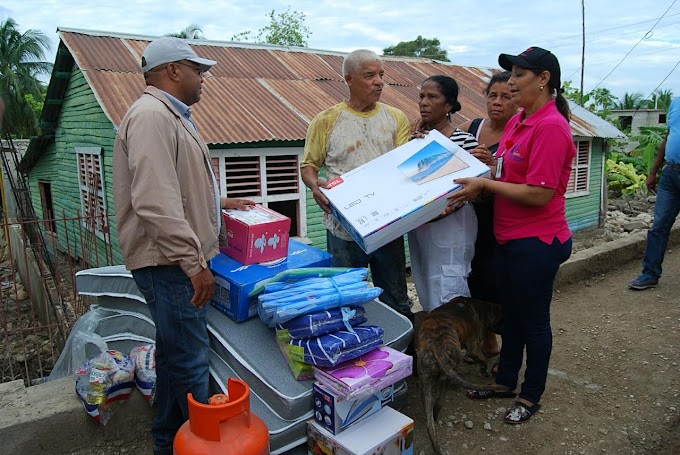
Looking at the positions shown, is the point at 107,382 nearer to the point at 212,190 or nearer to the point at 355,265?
the point at 212,190

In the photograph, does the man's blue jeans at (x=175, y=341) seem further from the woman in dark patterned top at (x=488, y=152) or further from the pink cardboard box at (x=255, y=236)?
the woman in dark patterned top at (x=488, y=152)

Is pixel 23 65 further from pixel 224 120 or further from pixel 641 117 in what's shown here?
pixel 641 117

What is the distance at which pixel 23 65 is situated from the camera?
98.8ft

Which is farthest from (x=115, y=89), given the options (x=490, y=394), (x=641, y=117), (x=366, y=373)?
(x=641, y=117)

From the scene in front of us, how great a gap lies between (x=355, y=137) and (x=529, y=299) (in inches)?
55.3

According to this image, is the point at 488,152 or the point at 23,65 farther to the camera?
the point at 23,65

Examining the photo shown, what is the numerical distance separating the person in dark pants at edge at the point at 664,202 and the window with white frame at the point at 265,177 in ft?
15.3

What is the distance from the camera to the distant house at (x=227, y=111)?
694cm

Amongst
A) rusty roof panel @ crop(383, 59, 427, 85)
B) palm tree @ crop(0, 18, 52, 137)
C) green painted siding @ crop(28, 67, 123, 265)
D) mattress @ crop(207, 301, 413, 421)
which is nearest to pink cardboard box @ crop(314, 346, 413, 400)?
mattress @ crop(207, 301, 413, 421)

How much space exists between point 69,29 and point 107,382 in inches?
260

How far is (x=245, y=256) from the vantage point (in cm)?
274

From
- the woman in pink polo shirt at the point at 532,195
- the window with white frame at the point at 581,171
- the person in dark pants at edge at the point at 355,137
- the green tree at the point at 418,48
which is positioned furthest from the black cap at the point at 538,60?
the green tree at the point at 418,48

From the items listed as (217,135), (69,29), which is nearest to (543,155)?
(217,135)

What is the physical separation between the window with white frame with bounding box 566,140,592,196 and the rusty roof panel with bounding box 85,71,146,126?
9.88 metres
